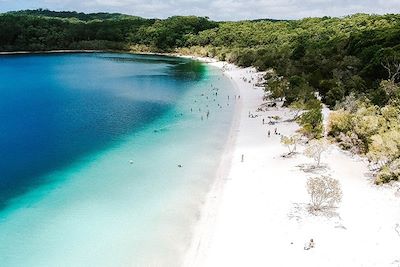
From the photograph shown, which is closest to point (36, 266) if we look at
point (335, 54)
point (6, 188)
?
point (6, 188)

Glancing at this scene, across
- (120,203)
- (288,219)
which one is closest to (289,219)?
(288,219)

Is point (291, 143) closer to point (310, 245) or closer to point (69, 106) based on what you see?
point (310, 245)

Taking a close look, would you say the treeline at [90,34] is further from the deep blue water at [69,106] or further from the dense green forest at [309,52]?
the deep blue water at [69,106]

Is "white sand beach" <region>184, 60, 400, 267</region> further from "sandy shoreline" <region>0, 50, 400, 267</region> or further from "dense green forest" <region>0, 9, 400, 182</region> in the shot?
"dense green forest" <region>0, 9, 400, 182</region>

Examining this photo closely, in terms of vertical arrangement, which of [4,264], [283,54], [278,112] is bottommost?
[4,264]

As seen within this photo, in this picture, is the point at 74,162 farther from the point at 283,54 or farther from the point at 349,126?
the point at 283,54

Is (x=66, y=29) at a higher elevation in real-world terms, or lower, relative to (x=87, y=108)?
higher

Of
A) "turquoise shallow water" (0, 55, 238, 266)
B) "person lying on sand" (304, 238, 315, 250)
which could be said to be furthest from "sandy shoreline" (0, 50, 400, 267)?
"turquoise shallow water" (0, 55, 238, 266)
